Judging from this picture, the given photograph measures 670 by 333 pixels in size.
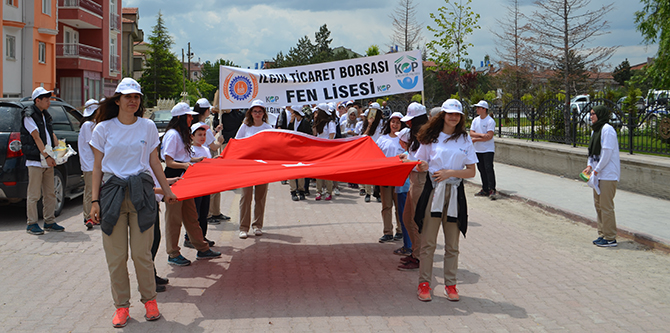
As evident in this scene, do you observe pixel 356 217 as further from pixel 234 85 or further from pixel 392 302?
pixel 392 302

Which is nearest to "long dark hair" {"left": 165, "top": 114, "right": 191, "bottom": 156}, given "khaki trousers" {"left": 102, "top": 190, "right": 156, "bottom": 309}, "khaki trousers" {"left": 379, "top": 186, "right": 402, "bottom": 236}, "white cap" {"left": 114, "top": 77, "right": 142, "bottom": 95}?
"white cap" {"left": 114, "top": 77, "right": 142, "bottom": 95}

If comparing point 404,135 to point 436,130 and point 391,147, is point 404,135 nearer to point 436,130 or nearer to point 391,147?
point 391,147

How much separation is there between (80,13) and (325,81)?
3513 cm

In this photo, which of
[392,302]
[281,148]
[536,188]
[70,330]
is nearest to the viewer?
[70,330]

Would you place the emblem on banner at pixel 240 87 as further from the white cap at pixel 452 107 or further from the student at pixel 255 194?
the white cap at pixel 452 107

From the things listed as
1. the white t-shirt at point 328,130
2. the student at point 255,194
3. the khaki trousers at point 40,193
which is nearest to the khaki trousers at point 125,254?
the student at point 255,194

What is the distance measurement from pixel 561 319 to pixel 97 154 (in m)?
4.47

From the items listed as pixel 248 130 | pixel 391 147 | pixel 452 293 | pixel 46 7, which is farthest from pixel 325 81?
pixel 46 7

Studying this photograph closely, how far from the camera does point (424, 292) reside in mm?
5773

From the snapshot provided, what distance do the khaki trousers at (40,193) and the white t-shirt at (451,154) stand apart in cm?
631

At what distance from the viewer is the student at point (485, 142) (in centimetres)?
1226

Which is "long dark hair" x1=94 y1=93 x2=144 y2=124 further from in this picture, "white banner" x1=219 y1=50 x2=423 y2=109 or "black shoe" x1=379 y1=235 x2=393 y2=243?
"white banner" x1=219 y1=50 x2=423 y2=109

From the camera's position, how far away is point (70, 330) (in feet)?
16.1

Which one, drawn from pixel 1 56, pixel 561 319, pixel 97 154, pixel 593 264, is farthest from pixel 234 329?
pixel 1 56
